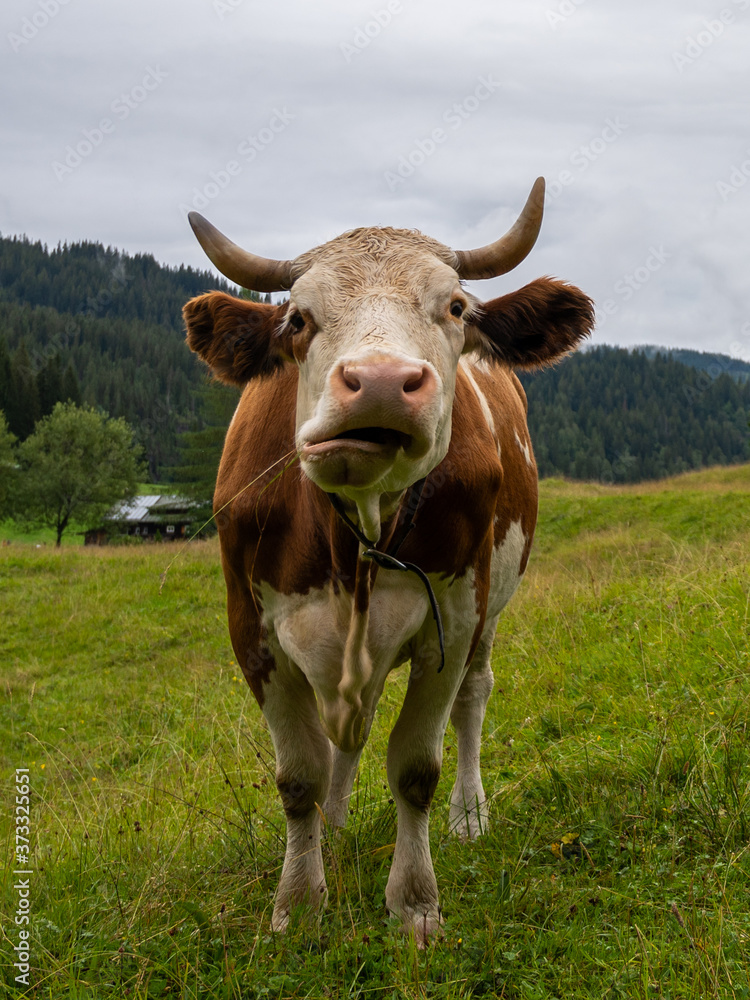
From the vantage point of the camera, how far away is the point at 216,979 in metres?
2.75

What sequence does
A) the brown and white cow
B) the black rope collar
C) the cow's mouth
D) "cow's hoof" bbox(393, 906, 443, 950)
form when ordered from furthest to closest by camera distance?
"cow's hoof" bbox(393, 906, 443, 950) < the black rope collar < the brown and white cow < the cow's mouth

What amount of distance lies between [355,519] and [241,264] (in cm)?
111

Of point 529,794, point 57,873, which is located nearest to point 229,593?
point 57,873

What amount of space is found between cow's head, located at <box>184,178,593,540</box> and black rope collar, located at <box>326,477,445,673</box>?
0.50ft

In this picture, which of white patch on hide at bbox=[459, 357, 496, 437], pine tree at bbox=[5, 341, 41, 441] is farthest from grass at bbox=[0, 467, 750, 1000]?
pine tree at bbox=[5, 341, 41, 441]

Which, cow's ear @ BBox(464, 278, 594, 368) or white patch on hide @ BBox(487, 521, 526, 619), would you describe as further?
white patch on hide @ BBox(487, 521, 526, 619)

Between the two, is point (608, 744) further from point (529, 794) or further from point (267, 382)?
point (267, 382)

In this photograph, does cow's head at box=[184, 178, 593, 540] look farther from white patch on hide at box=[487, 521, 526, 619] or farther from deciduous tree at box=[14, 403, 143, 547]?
deciduous tree at box=[14, 403, 143, 547]

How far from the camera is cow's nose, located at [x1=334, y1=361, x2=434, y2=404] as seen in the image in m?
2.05

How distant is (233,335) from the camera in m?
3.28

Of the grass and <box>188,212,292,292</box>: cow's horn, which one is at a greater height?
<box>188,212,292,292</box>: cow's horn

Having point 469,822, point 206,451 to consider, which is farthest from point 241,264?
point 206,451

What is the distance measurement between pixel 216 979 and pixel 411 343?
2.25m

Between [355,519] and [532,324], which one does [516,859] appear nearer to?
[355,519]
